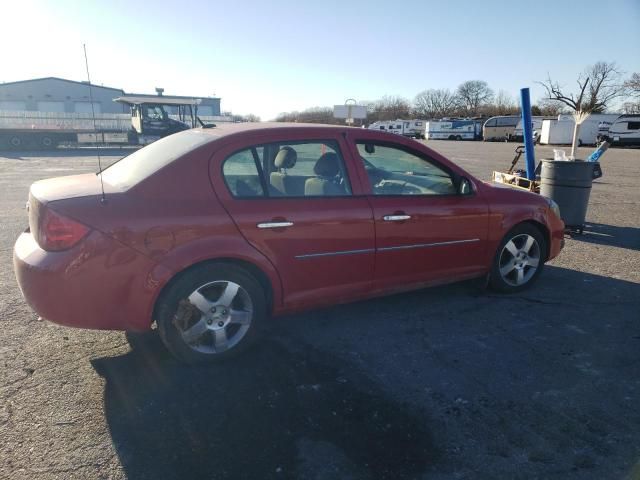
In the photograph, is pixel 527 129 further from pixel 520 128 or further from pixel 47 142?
pixel 520 128

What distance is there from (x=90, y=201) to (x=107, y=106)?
63.4m

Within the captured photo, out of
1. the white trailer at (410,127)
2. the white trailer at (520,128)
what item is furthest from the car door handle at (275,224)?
the white trailer at (410,127)

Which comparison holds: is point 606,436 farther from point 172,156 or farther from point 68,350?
point 68,350

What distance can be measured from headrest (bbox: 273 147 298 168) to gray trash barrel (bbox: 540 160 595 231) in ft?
16.2

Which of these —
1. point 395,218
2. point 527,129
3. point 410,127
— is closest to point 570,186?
point 527,129

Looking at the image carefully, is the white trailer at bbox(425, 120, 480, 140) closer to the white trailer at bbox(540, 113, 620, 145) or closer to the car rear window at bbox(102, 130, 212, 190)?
the white trailer at bbox(540, 113, 620, 145)

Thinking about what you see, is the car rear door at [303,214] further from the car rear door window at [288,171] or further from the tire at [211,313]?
the tire at [211,313]

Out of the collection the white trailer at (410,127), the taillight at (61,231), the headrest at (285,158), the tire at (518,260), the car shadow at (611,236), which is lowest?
the car shadow at (611,236)

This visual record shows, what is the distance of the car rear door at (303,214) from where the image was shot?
3.35 meters

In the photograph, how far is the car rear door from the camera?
335 cm

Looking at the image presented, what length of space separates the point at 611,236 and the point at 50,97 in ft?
208

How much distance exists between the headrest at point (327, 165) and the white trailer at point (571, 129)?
46.5 meters

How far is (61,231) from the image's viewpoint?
2918 mm

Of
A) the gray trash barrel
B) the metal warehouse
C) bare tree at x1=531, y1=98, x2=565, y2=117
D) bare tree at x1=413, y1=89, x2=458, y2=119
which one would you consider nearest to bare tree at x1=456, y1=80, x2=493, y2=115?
bare tree at x1=413, y1=89, x2=458, y2=119
